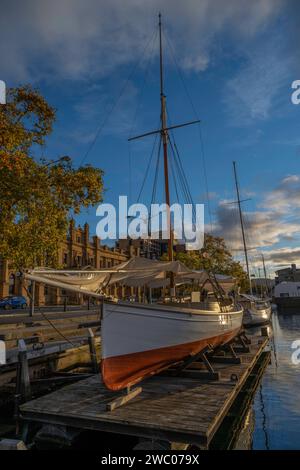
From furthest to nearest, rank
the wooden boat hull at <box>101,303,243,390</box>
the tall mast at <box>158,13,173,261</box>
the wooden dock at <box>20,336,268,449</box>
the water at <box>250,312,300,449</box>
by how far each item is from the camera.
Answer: the tall mast at <box>158,13,173,261</box>
the water at <box>250,312,300,449</box>
the wooden boat hull at <box>101,303,243,390</box>
the wooden dock at <box>20,336,268,449</box>

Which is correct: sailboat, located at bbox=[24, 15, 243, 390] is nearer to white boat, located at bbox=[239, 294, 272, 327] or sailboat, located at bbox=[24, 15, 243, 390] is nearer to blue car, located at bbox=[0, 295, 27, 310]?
white boat, located at bbox=[239, 294, 272, 327]

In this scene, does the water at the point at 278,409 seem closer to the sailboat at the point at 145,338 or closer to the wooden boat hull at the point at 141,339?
the sailboat at the point at 145,338

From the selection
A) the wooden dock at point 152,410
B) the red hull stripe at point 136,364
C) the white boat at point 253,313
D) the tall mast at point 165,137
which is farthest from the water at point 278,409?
the white boat at point 253,313

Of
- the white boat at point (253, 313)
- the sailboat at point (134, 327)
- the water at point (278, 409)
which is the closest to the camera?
the sailboat at point (134, 327)

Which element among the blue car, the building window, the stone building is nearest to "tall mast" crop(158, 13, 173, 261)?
the stone building

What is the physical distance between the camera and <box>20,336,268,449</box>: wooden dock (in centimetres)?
707

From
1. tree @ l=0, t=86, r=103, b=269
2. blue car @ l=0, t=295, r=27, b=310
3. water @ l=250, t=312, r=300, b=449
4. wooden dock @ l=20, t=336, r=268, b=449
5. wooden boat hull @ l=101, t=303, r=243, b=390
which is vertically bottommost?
water @ l=250, t=312, r=300, b=449

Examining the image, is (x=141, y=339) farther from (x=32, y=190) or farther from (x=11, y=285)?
(x=11, y=285)

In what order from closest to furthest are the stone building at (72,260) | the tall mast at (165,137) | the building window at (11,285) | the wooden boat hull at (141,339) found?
the wooden boat hull at (141,339)
the tall mast at (165,137)
the stone building at (72,260)
the building window at (11,285)

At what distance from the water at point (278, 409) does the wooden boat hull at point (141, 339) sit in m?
3.18

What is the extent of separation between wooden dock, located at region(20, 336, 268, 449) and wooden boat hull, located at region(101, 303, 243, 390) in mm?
651

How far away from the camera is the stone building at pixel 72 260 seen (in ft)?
139
